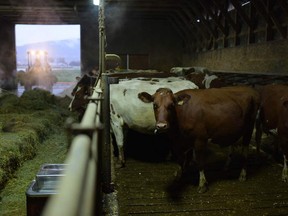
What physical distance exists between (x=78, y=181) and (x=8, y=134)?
695cm

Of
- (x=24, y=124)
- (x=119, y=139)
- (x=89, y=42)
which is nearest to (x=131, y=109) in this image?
(x=119, y=139)

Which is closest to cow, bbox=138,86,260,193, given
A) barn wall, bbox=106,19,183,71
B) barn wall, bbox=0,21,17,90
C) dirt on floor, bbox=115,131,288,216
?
dirt on floor, bbox=115,131,288,216

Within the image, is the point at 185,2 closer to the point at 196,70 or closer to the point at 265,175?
the point at 196,70

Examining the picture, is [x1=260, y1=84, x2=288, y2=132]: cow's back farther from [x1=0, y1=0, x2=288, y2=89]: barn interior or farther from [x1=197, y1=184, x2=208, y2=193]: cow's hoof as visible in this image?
[x1=0, y1=0, x2=288, y2=89]: barn interior

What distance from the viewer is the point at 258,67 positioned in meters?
9.88

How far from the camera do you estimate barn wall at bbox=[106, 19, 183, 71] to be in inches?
811

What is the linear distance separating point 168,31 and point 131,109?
647 inches

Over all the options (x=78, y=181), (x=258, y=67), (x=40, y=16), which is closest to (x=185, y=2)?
(x=258, y=67)

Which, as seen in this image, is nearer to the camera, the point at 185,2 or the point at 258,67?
the point at 258,67

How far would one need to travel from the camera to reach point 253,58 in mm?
10234

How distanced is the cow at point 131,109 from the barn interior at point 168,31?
421cm

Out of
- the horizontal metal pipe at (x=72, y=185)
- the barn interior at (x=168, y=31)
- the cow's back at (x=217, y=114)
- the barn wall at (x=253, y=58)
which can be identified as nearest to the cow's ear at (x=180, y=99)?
the cow's back at (x=217, y=114)

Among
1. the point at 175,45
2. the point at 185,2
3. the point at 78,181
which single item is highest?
the point at 185,2

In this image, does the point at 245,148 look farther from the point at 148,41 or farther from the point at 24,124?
the point at 148,41
